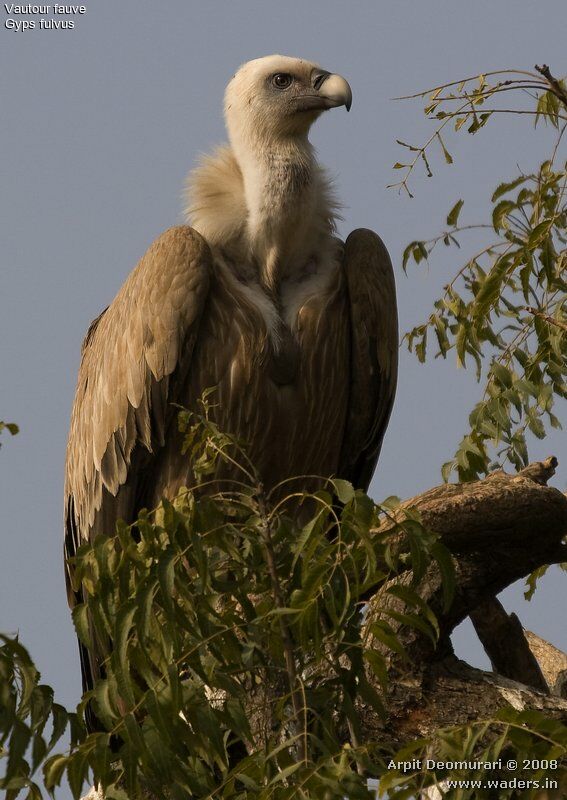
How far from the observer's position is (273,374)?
757 cm

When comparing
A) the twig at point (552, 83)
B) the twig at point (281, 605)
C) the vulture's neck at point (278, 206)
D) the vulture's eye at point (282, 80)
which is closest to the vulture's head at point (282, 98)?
the vulture's eye at point (282, 80)

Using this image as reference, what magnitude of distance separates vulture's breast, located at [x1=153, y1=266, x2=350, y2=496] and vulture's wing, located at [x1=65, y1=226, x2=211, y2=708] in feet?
0.44

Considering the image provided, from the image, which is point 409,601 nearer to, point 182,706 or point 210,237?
point 182,706

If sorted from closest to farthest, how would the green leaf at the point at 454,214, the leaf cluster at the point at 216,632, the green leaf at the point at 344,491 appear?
the leaf cluster at the point at 216,632, the green leaf at the point at 344,491, the green leaf at the point at 454,214

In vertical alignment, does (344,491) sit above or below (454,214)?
below

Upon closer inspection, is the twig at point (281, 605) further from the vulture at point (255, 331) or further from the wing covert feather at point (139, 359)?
the wing covert feather at point (139, 359)

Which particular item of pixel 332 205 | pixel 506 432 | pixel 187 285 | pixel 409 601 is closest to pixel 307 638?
pixel 409 601

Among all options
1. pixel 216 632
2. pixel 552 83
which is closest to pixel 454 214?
pixel 552 83

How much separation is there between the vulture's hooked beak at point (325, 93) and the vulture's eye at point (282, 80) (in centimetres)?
12

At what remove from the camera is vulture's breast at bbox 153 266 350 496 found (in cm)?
748

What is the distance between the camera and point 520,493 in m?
6.27

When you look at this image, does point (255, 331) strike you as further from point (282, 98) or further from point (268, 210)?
point (282, 98)

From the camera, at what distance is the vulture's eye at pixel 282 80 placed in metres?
8.12

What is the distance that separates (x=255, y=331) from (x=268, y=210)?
0.67 meters
